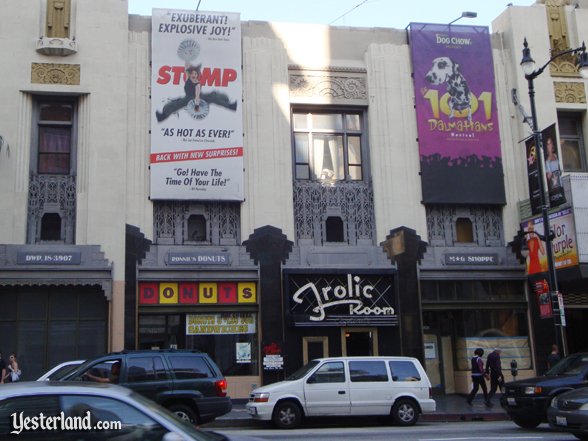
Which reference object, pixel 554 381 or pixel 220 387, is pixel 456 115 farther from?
pixel 220 387

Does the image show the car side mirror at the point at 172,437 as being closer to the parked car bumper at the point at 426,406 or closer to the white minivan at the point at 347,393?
the white minivan at the point at 347,393

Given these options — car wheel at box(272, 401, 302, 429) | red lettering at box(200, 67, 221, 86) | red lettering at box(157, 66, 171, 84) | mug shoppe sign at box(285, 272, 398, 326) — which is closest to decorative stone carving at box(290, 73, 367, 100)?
red lettering at box(200, 67, 221, 86)

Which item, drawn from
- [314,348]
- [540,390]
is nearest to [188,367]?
[540,390]

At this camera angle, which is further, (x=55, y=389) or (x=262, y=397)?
(x=262, y=397)

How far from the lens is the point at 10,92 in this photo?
23.8 meters

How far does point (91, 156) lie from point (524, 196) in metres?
15.4

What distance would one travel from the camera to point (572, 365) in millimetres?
16250

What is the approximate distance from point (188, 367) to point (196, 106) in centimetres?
1202

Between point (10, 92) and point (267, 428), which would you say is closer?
point (267, 428)

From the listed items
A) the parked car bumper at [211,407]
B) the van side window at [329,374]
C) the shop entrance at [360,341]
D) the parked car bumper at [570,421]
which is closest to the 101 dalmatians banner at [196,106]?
the shop entrance at [360,341]

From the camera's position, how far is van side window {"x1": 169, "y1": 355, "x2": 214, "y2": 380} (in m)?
15.2

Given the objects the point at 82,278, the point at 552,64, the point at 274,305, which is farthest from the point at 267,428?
the point at 552,64

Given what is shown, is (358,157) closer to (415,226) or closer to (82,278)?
(415,226)

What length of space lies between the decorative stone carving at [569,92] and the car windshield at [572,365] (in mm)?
14022
